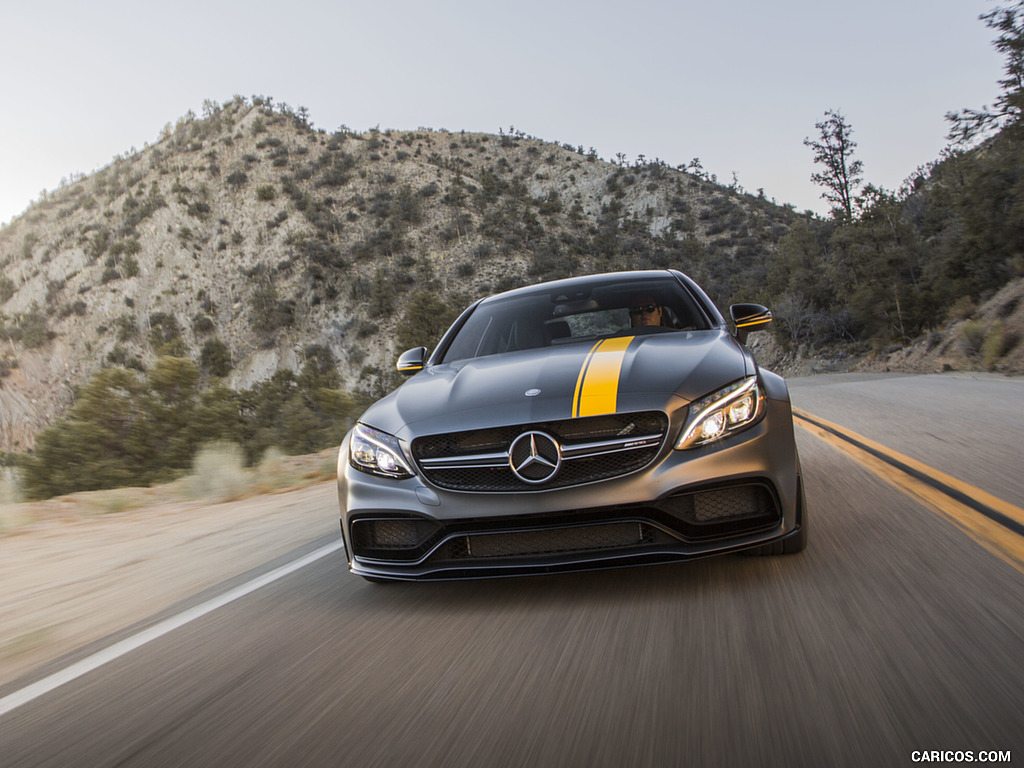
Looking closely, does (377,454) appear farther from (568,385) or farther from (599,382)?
(599,382)

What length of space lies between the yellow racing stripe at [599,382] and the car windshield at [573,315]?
93 cm

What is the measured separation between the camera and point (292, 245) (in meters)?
54.7

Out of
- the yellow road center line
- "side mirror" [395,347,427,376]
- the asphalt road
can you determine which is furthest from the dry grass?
the yellow road center line

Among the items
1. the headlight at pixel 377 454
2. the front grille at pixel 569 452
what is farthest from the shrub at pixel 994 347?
the headlight at pixel 377 454

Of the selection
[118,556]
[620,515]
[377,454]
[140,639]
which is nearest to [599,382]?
[620,515]

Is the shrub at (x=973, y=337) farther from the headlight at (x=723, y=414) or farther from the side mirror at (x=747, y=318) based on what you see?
the headlight at (x=723, y=414)

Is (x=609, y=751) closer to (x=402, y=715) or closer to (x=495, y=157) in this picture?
(x=402, y=715)

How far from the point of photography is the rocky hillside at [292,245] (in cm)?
4909

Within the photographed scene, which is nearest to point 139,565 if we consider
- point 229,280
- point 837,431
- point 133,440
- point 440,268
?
point 837,431

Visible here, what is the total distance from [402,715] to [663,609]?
1160 millimetres

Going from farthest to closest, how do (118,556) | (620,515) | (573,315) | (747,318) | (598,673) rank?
(118,556)
(573,315)
(747,318)
(620,515)
(598,673)

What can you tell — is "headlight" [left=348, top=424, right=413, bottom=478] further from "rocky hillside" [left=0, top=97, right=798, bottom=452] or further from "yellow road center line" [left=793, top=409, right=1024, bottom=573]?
"rocky hillside" [left=0, top=97, right=798, bottom=452]

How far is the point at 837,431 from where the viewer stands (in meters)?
8.56

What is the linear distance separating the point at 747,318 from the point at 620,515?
2272mm
